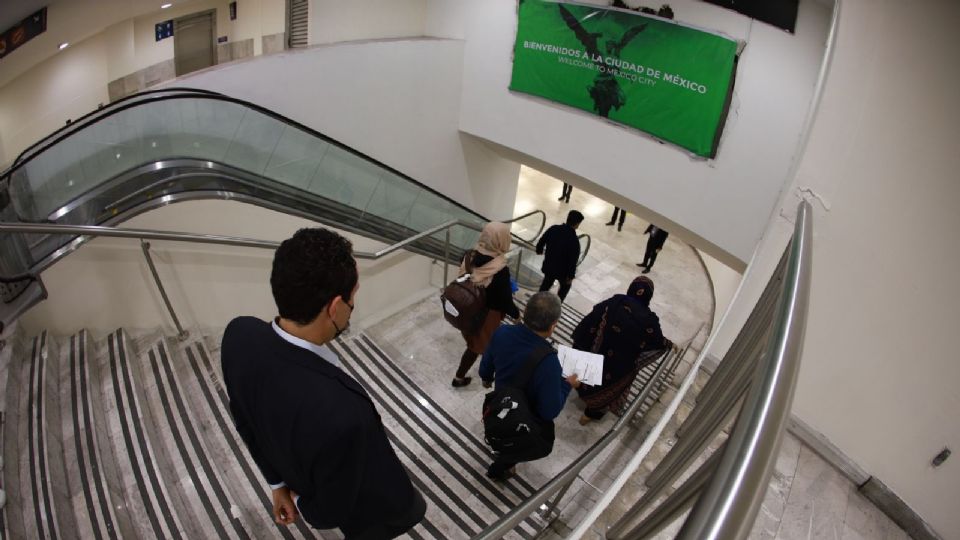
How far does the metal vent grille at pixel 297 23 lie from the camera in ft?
20.2

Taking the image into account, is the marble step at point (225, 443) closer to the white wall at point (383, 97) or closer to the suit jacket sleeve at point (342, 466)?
the suit jacket sleeve at point (342, 466)

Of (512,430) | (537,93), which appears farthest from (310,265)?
(537,93)

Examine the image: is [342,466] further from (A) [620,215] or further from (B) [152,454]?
(A) [620,215]

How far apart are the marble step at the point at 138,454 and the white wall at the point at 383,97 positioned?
3.24 m

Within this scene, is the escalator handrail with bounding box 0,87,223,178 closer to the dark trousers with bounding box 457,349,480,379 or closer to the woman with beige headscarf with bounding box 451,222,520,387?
the woman with beige headscarf with bounding box 451,222,520,387

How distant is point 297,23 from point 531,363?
19.6 feet

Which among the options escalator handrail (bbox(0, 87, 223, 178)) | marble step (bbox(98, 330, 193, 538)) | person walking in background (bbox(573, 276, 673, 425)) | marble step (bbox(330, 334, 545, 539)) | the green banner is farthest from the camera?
the green banner

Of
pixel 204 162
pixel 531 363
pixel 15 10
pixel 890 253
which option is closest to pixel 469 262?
pixel 531 363

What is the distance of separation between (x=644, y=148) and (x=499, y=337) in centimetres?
434

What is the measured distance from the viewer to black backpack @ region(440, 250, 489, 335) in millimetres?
3412

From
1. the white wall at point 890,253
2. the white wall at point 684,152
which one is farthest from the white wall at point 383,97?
the white wall at point 890,253

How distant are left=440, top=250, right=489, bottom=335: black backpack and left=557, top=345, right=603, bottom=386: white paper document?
2.15 ft

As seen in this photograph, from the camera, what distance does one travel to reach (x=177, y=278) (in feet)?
12.7

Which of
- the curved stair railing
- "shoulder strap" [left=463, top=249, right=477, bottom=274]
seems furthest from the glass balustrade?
"shoulder strap" [left=463, top=249, right=477, bottom=274]
